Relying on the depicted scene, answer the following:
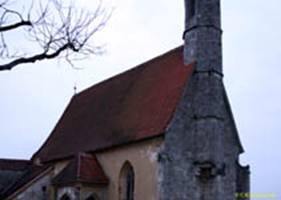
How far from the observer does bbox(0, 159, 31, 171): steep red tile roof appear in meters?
37.2

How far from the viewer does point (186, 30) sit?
2711 cm

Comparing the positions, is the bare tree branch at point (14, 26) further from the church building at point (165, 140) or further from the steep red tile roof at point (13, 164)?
the steep red tile roof at point (13, 164)

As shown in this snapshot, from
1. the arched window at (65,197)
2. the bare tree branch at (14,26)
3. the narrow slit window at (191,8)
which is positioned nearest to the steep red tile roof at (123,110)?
the narrow slit window at (191,8)

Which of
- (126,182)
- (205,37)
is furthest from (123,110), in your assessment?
(205,37)

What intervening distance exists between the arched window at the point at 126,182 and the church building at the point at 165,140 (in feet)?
0.17

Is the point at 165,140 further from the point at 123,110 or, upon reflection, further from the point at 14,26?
the point at 14,26

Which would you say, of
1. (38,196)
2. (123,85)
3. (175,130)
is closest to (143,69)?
(123,85)

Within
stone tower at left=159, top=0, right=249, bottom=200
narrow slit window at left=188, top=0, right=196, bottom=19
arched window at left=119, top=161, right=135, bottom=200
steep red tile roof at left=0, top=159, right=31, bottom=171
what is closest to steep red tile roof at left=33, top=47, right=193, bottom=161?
stone tower at left=159, top=0, right=249, bottom=200

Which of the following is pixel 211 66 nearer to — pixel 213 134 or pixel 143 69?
pixel 213 134

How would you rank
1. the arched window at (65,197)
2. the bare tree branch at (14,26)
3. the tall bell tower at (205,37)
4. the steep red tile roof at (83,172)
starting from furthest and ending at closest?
the arched window at (65,197) < the steep red tile roof at (83,172) < the tall bell tower at (205,37) < the bare tree branch at (14,26)

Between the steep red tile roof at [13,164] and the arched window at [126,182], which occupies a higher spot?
the steep red tile roof at [13,164]

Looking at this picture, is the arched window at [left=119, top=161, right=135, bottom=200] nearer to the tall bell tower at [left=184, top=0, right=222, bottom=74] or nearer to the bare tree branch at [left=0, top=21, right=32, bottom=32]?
the tall bell tower at [left=184, top=0, right=222, bottom=74]

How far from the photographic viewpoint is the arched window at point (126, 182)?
2698 cm

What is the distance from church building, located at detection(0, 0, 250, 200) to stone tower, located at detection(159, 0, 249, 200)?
5 cm
